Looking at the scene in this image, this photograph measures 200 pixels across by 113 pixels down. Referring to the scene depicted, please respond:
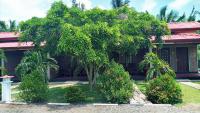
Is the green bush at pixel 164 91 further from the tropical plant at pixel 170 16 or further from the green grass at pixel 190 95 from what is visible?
the tropical plant at pixel 170 16

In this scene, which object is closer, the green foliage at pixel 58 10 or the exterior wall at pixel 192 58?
the green foliage at pixel 58 10

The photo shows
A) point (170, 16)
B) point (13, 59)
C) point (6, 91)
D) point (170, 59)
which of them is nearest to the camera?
point (6, 91)

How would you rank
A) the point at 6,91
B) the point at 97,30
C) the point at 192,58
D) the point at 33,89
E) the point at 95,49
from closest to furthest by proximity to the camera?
the point at 97,30
the point at 95,49
the point at 33,89
the point at 6,91
the point at 192,58

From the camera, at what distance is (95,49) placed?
14.2 metres

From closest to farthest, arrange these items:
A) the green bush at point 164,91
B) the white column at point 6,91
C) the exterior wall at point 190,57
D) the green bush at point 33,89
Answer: the green bush at point 164,91
the green bush at point 33,89
the white column at point 6,91
the exterior wall at point 190,57

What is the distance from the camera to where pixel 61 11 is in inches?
650

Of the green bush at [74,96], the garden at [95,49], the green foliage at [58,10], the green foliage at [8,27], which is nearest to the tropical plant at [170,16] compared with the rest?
the green foliage at [8,27]

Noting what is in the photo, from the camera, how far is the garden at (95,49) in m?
13.6

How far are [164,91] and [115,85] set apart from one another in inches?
85.7

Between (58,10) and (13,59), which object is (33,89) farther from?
(13,59)

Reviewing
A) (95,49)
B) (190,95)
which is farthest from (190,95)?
(95,49)

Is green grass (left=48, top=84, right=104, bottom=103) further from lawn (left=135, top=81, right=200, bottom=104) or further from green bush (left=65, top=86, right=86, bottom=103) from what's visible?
lawn (left=135, top=81, right=200, bottom=104)

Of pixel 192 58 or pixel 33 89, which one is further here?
pixel 192 58

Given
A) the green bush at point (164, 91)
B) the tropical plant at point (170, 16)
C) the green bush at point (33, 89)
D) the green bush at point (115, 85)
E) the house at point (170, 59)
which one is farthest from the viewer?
the tropical plant at point (170, 16)
